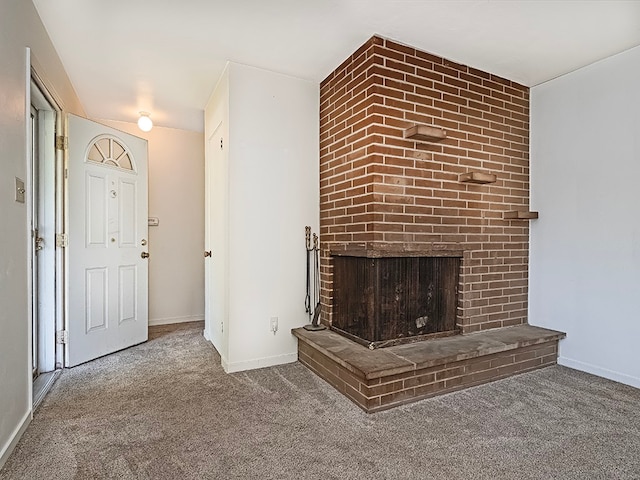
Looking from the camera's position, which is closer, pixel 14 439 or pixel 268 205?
pixel 14 439

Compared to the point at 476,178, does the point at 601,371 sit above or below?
below

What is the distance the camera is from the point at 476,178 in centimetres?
278

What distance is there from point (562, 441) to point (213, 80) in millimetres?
3318

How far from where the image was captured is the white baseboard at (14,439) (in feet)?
5.29

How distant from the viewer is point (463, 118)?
9.44 ft

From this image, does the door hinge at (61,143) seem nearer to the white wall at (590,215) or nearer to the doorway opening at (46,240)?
the doorway opening at (46,240)

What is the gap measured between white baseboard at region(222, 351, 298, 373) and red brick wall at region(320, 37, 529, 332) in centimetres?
46

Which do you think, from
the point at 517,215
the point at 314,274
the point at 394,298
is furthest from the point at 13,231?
Answer: the point at 517,215

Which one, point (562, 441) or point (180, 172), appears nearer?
point (562, 441)

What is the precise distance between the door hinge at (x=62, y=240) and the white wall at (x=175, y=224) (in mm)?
1472

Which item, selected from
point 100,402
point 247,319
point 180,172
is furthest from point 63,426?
point 180,172

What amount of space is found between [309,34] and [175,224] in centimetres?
289

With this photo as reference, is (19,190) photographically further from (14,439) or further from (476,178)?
(476,178)

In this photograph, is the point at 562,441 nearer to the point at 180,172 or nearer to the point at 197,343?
the point at 197,343
